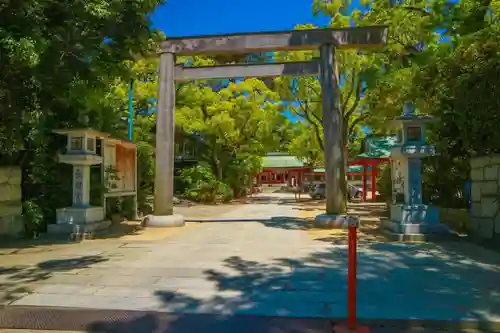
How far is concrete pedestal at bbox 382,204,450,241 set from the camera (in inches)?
379

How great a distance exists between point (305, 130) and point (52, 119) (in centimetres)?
2269

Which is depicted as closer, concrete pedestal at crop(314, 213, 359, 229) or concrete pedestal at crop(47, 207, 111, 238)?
concrete pedestal at crop(47, 207, 111, 238)

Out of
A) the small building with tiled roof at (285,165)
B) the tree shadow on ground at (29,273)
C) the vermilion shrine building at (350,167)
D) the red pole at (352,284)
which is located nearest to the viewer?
the red pole at (352,284)

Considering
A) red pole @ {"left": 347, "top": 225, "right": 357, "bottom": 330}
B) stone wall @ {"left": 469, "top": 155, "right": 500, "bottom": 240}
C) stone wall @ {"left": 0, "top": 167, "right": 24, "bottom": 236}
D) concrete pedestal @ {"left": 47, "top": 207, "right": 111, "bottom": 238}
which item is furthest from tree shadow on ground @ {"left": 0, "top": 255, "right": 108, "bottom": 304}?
stone wall @ {"left": 469, "top": 155, "right": 500, "bottom": 240}

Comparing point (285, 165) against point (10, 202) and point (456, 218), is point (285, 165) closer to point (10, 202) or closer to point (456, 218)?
point (456, 218)

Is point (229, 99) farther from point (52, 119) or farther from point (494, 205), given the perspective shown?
point (494, 205)

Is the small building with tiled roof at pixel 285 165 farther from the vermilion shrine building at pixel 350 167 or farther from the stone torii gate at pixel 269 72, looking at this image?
the stone torii gate at pixel 269 72

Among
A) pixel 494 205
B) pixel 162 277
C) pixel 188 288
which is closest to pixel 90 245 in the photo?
pixel 162 277

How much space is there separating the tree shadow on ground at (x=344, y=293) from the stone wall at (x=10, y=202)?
17.8 feet

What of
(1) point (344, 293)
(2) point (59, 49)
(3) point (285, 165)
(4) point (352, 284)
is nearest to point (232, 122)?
(2) point (59, 49)

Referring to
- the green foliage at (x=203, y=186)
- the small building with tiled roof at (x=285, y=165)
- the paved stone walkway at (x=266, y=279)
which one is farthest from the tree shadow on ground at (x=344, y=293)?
the small building with tiled roof at (x=285, y=165)

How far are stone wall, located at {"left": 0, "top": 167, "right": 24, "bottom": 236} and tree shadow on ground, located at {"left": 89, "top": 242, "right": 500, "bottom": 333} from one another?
543cm

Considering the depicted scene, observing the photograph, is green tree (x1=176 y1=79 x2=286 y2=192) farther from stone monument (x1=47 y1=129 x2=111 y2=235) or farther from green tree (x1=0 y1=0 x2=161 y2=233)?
green tree (x1=0 y1=0 x2=161 y2=233)

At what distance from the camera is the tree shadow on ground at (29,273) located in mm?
5531
